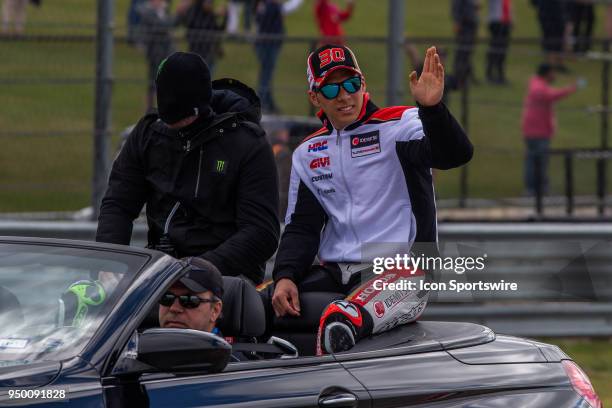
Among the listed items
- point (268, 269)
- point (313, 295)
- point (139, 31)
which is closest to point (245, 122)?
point (313, 295)

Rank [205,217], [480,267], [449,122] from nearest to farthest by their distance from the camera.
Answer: [449,122] → [205,217] → [480,267]

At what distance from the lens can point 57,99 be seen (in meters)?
10.6

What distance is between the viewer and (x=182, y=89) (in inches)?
237

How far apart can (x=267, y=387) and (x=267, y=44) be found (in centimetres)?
642

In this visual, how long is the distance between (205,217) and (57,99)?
4720 millimetres

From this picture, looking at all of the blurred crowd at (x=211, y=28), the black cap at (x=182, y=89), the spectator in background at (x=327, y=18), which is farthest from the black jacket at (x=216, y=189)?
the spectator in background at (x=327, y=18)

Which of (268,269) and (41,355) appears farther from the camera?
(268,269)

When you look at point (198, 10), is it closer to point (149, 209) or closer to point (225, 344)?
point (149, 209)

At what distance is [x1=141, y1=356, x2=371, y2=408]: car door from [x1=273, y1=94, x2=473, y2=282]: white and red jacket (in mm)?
1173

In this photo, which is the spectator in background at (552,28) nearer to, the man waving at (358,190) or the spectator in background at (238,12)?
the spectator in background at (238,12)

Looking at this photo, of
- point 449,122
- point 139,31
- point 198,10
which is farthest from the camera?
point 198,10

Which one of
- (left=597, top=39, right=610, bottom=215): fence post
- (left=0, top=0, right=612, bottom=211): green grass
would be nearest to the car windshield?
(left=0, top=0, right=612, bottom=211): green grass

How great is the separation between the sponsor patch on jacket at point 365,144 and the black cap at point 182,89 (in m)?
0.68

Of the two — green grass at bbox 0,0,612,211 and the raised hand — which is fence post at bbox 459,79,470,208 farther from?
the raised hand
